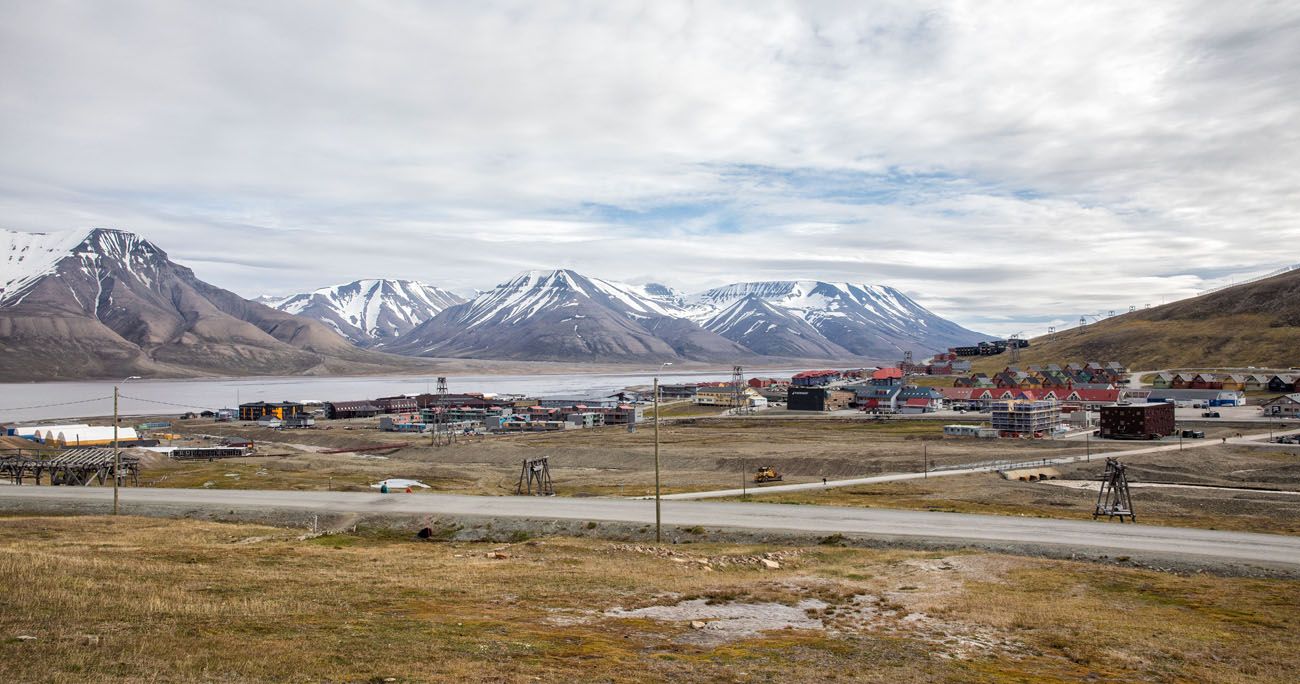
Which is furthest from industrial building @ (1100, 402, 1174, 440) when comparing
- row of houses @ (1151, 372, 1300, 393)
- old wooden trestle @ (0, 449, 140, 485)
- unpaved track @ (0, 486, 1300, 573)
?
old wooden trestle @ (0, 449, 140, 485)

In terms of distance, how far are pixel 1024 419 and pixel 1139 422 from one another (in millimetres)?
14451

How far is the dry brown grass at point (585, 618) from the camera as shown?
18.3 metres

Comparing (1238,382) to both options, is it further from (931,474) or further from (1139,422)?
(931,474)

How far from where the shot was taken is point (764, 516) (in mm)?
49281

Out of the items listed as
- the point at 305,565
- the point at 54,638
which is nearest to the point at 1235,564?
the point at 305,565

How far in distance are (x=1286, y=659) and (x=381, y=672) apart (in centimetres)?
2487

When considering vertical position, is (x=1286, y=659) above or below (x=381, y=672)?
below

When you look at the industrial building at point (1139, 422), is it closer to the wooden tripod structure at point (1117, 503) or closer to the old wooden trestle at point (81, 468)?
the wooden tripod structure at point (1117, 503)

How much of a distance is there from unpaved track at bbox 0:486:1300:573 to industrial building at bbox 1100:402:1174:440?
71.7m

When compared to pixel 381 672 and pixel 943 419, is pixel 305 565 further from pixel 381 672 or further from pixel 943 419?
pixel 943 419

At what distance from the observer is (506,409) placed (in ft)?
646

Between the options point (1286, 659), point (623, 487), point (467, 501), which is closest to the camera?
point (1286, 659)

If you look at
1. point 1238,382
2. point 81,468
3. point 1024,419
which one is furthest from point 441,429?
point 1238,382

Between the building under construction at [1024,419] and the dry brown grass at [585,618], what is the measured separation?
8688 cm
